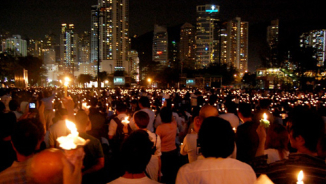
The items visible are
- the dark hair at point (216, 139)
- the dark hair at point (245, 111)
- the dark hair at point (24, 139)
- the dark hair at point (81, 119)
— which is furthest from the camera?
the dark hair at point (245, 111)

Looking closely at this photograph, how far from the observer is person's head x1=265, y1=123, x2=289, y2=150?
3.67 meters

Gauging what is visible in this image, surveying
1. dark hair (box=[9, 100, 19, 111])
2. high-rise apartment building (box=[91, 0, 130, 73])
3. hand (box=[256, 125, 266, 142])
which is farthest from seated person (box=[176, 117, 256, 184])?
high-rise apartment building (box=[91, 0, 130, 73])

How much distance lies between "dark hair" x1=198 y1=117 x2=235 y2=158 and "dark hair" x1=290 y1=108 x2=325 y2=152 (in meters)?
0.97

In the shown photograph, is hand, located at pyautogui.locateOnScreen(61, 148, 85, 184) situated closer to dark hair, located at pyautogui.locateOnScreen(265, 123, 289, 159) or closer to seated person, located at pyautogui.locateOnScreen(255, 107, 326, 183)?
seated person, located at pyautogui.locateOnScreen(255, 107, 326, 183)

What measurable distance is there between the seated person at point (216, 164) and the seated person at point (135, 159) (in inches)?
15.4

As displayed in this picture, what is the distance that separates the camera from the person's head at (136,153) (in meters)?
2.43

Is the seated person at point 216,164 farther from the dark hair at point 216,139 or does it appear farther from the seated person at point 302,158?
the seated person at point 302,158

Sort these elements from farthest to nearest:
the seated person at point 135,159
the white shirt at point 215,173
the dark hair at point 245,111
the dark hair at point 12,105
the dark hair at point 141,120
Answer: the dark hair at point 12,105 < the dark hair at point 245,111 < the dark hair at point 141,120 < the seated person at point 135,159 < the white shirt at point 215,173

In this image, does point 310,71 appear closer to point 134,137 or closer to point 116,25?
point 134,137

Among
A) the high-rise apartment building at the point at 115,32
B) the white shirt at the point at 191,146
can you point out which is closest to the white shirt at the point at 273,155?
the white shirt at the point at 191,146

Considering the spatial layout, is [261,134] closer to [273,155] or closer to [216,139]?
[273,155]

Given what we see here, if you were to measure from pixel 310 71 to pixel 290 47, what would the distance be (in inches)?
198

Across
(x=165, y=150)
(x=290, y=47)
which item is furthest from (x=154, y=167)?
(x=290, y=47)

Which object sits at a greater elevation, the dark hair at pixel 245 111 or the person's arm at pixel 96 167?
the dark hair at pixel 245 111
